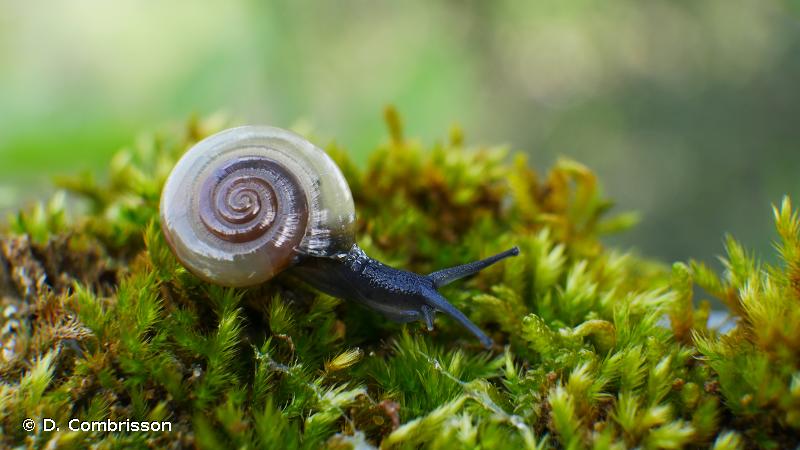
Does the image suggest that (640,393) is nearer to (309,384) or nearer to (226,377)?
(309,384)

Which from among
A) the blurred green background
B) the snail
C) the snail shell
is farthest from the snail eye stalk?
the blurred green background

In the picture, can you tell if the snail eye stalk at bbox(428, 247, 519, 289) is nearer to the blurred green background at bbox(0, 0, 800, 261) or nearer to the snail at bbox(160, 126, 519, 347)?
the snail at bbox(160, 126, 519, 347)

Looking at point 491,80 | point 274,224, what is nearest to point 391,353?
point 274,224

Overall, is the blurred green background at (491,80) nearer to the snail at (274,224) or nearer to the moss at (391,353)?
the moss at (391,353)

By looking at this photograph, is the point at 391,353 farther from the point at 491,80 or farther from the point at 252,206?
the point at 491,80

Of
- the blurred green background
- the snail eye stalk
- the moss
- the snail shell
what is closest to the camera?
the moss

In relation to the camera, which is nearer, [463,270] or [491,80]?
[463,270]

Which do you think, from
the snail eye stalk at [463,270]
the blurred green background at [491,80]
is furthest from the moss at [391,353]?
the blurred green background at [491,80]
